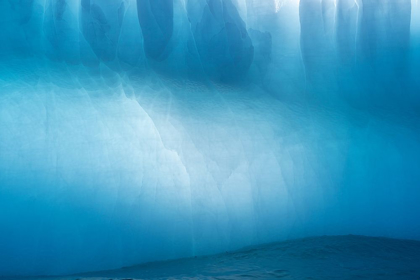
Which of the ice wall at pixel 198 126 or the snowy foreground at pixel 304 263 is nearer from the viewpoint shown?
the snowy foreground at pixel 304 263

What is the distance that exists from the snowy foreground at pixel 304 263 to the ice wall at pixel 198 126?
0.31 feet

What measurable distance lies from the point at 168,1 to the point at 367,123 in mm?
1438

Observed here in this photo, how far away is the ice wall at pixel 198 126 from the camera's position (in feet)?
6.35

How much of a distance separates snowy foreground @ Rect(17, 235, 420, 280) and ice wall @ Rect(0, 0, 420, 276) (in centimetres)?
10

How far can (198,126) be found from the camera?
85.9 inches

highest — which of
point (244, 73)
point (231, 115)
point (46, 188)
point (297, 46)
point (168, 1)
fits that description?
point (168, 1)

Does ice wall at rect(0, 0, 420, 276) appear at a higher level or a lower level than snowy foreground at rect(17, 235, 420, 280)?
higher

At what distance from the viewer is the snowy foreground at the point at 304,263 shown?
5.33 feet

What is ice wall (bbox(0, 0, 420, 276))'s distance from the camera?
194cm

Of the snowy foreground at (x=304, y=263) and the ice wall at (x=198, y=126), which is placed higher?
the ice wall at (x=198, y=126)

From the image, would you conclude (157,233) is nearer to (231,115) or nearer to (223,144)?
(223,144)

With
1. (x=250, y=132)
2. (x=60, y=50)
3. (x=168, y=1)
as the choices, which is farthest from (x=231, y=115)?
(x=60, y=50)

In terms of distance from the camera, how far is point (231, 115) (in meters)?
2.23

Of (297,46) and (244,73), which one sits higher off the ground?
(297,46)
